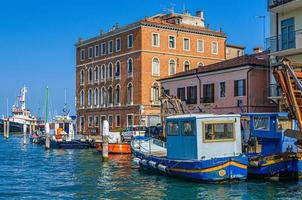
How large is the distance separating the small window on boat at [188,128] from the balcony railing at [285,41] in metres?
13.1

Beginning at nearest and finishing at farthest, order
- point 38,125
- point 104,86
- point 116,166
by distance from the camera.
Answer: point 116,166, point 104,86, point 38,125

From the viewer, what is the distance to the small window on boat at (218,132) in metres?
24.6

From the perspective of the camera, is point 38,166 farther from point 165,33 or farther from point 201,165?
point 165,33

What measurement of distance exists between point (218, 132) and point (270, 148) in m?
3.53

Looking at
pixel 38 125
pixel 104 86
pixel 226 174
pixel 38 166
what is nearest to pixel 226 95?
pixel 38 166

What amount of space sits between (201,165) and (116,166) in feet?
36.6

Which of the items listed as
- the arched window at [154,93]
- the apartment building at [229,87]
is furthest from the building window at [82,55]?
the apartment building at [229,87]

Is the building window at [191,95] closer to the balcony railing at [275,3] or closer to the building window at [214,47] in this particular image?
the balcony railing at [275,3]

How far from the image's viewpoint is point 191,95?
4681 centimetres

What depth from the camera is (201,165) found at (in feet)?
79.0

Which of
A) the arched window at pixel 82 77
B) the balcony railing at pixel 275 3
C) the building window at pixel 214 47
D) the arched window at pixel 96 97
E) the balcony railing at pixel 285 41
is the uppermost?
the building window at pixel 214 47

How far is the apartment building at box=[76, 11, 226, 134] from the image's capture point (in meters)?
61.9

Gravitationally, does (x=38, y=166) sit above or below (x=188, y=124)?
below

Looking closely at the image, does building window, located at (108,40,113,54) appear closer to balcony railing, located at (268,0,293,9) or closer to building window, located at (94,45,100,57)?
building window, located at (94,45,100,57)
